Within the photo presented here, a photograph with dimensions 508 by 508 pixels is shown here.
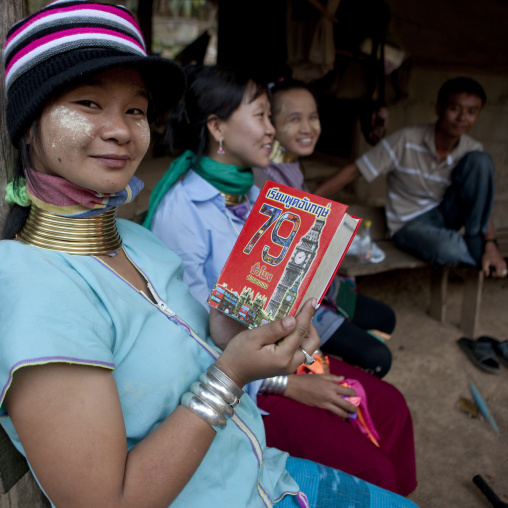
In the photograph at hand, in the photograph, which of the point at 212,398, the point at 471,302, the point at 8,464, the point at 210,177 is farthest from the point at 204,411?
the point at 471,302

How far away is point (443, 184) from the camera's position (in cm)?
422

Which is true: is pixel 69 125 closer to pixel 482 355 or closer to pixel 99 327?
pixel 99 327

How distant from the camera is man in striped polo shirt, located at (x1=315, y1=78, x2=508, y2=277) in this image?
3932 millimetres

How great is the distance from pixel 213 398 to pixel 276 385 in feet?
2.76

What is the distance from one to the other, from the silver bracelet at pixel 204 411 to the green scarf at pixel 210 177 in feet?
4.24

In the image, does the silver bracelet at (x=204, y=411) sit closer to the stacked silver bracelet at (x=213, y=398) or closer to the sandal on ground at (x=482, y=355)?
the stacked silver bracelet at (x=213, y=398)

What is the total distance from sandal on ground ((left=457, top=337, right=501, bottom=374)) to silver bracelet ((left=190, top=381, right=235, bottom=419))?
3134mm

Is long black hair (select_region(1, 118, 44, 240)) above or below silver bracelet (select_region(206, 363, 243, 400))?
above

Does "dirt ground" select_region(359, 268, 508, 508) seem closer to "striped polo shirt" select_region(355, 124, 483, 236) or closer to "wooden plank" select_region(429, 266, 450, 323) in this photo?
"wooden plank" select_region(429, 266, 450, 323)

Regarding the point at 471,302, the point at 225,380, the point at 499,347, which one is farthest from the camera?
the point at 471,302

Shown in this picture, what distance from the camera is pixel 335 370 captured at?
7.09ft

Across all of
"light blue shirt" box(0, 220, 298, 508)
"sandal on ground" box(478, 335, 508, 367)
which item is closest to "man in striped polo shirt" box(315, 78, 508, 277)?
"sandal on ground" box(478, 335, 508, 367)

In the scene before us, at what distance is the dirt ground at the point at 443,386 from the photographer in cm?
262

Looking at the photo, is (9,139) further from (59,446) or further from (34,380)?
(59,446)
